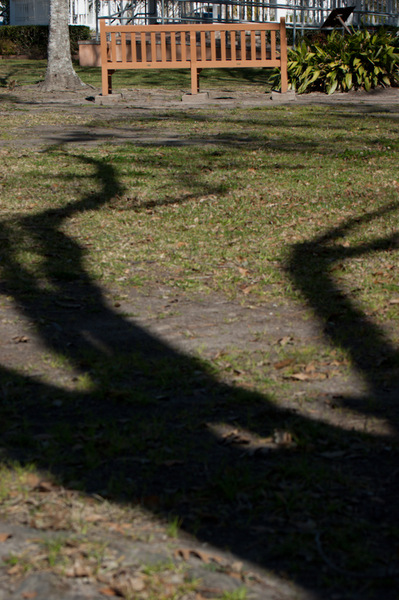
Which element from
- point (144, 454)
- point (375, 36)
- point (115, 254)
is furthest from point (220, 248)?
point (375, 36)

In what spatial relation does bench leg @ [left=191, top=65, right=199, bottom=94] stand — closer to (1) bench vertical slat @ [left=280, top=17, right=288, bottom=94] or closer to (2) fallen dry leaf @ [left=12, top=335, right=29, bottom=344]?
(1) bench vertical slat @ [left=280, top=17, right=288, bottom=94]

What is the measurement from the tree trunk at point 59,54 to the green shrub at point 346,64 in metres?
5.07

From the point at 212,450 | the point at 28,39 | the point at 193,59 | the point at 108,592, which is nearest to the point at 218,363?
the point at 212,450

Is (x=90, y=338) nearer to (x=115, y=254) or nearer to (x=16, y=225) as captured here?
(x=115, y=254)

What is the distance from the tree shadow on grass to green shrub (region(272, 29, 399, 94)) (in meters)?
12.2

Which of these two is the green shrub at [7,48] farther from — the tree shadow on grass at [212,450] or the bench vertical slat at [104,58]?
the tree shadow on grass at [212,450]

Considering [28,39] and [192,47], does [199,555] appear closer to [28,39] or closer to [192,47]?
[192,47]

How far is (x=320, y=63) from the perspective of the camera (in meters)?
16.0

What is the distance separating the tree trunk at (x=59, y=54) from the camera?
1705 cm

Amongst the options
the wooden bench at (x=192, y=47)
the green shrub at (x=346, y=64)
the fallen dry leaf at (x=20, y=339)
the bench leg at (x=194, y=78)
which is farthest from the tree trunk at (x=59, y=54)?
the fallen dry leaf at (x=20, y=339)

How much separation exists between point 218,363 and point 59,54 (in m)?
15.3

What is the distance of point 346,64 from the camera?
15.7 meters

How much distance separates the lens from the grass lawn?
8.77 feet

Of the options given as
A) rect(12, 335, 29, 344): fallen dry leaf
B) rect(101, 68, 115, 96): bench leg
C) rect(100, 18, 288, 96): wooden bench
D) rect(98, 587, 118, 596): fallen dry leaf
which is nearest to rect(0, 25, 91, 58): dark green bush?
rect(101, 68, 115, 96): bench leg
